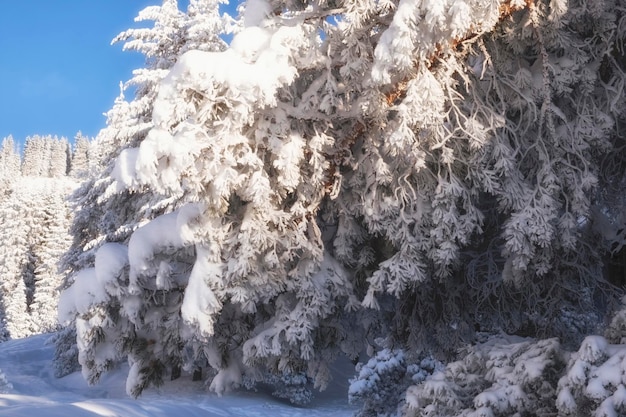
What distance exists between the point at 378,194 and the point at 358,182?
0.26 metres

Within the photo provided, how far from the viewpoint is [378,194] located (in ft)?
18.3

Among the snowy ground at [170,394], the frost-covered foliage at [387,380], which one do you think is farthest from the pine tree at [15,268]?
the frost-covered foliage at [387,380]

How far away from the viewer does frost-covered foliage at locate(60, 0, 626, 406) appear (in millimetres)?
5008

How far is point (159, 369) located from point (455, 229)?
131 inches

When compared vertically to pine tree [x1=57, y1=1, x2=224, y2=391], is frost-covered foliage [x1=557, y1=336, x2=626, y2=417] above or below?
below

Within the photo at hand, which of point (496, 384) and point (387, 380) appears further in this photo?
point (387, 380)

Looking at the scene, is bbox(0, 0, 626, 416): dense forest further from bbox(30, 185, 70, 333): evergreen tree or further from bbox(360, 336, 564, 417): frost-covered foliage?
bbox(30, 185, 70, 333): evergreen tree

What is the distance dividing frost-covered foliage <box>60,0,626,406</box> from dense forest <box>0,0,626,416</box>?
2cm

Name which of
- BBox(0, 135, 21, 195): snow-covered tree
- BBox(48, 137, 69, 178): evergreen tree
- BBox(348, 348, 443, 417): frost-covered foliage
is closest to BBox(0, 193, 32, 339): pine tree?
BBox(348, 348, 443, 417): frost-covered foliage

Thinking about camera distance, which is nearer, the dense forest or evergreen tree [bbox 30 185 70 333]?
the dense forest

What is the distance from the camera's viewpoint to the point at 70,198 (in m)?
20.1

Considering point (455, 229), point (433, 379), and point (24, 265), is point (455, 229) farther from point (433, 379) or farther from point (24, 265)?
point (24, 265)

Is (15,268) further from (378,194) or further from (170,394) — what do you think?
(378,194)

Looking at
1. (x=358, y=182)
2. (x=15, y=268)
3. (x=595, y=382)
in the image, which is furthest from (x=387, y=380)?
(x=15, y=268)
